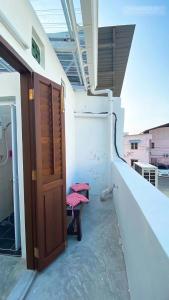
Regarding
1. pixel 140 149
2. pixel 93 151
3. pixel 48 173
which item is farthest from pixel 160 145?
pixel 48 173

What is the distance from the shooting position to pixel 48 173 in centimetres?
226

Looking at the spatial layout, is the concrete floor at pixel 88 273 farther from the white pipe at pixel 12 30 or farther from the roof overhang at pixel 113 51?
the roof overhang at pixel 113 51

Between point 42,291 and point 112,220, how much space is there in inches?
75.2

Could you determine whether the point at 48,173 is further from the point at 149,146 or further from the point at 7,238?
the point at 149,146

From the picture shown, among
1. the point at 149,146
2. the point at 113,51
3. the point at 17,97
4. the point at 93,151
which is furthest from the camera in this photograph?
the point at 149,146

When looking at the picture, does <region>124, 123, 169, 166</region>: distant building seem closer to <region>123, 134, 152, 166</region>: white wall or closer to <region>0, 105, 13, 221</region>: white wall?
<region>123, 134, 152, 166</region>: white wall

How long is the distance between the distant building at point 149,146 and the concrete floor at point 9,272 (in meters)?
12.4

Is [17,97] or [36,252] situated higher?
[17,97]

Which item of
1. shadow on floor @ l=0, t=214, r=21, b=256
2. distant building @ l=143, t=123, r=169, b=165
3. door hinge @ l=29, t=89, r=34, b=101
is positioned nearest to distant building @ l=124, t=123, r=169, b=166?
distant building @ l=143, t=123, r=169, b=165

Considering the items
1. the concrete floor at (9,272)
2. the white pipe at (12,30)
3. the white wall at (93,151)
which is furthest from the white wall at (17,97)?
the white wall at (93,151)

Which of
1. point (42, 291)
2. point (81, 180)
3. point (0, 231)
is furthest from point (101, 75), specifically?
point (42, 291)

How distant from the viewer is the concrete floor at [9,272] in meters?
1.88

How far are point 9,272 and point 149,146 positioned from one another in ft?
47.0

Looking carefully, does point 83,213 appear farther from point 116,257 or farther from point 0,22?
point 0,22
